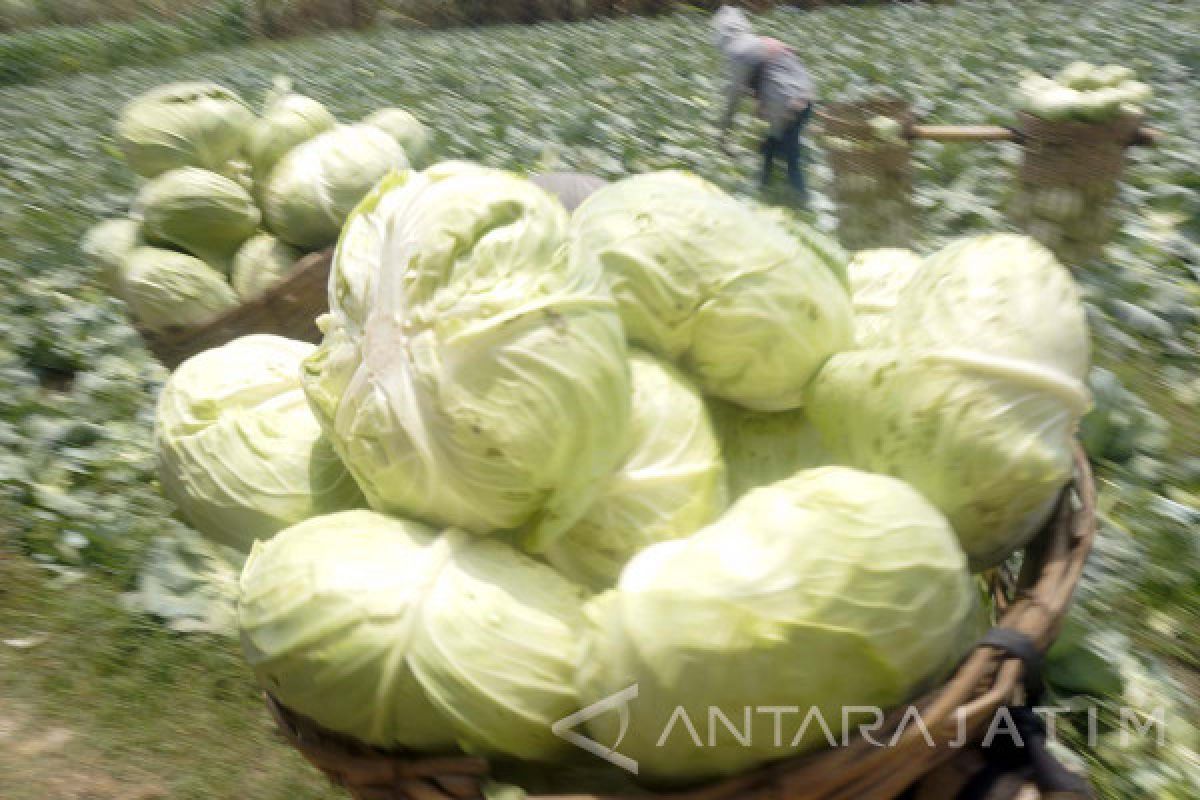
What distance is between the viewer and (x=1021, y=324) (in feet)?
6.15

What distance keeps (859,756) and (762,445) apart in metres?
0.76

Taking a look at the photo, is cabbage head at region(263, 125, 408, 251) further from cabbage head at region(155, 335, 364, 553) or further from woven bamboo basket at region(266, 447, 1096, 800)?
woven bamboo basket at region(266, 447, 1096, 800)

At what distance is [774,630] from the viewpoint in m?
1.53

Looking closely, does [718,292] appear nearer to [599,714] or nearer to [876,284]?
[876,284]

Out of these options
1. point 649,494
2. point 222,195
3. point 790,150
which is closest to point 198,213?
point 222,195

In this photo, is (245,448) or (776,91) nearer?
(245,448)

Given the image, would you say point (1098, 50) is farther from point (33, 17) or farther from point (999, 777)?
point (33, 17)

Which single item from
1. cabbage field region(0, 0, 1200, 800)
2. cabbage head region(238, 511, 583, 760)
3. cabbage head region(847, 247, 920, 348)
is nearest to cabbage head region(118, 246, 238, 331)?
cabbage field region(0, 0, 1200, 800)

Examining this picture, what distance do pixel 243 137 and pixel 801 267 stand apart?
9.98ft

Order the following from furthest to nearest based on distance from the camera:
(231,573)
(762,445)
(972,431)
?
1. (231,573)
2. (762,445)
3. (972,431)

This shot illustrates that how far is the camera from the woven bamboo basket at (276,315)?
11.6ft

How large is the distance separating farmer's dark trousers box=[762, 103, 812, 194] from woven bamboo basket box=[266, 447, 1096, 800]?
4192mm

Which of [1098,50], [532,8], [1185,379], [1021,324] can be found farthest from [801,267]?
[532,8]

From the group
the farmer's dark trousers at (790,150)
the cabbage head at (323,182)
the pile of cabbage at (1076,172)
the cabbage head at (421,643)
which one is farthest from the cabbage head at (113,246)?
the pile of cabbage at (1076,172)
